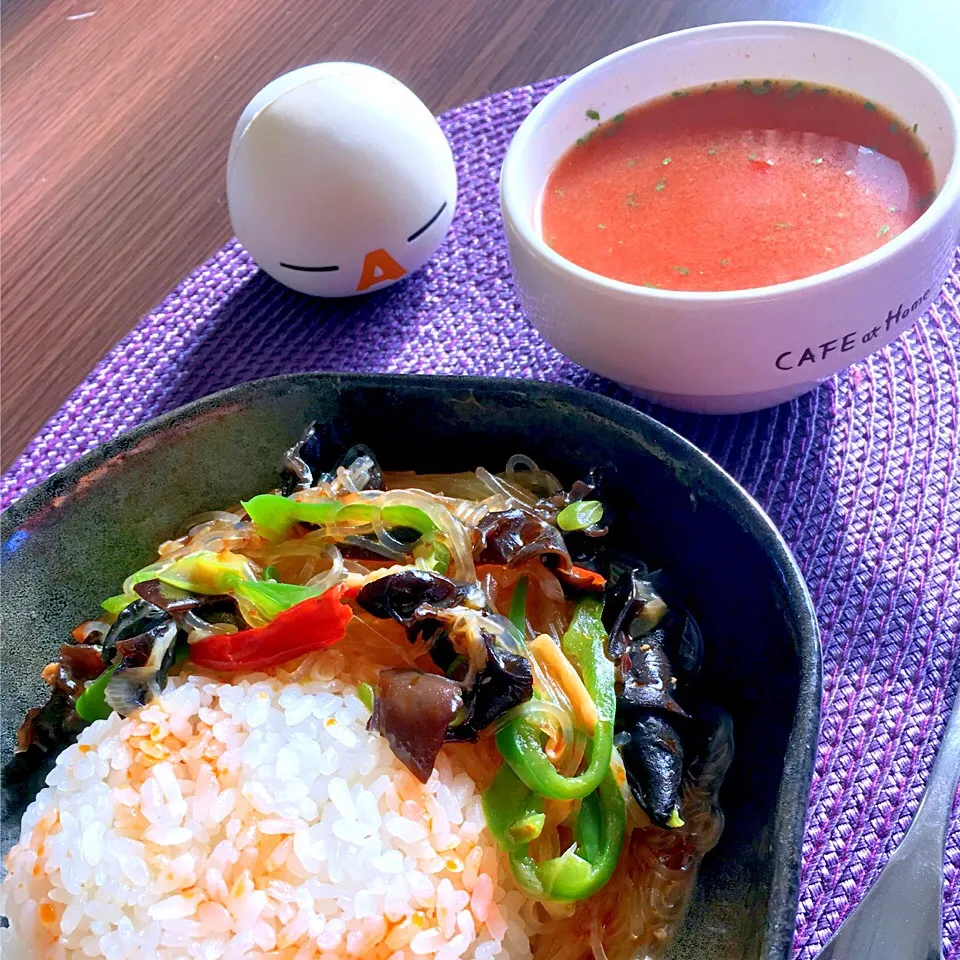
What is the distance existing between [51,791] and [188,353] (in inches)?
35.2

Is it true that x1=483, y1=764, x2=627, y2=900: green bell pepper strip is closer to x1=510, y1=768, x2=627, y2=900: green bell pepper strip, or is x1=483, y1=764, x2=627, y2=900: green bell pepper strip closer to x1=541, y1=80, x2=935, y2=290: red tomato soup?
x1=510, y1=768, x2=627, y2=900: green bell pepper strip

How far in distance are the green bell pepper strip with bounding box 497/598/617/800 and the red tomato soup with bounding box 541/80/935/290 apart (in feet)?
1.74

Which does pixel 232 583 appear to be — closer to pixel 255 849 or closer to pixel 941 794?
pixel 255 849

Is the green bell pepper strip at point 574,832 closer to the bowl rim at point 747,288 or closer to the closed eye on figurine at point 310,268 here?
the bowl rim at point 747,288

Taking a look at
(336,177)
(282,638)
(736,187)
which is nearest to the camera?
(282,638)

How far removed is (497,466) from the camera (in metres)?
1.43

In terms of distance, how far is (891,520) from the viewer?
1449mm

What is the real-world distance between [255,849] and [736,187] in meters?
1.15

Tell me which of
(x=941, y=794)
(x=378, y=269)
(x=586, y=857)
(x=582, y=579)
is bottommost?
(x=941, y=794)

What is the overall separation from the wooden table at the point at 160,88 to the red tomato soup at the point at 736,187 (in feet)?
2.24

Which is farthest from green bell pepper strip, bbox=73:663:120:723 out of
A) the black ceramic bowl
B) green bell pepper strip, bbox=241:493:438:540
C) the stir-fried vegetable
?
green bell pepper strip, bbox=241:493:438:540

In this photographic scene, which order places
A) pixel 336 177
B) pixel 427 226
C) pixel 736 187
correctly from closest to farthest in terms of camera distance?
pixel 736 187
pixel 336 177
pixel 427 226

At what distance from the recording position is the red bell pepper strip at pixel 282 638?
1184 millimetres

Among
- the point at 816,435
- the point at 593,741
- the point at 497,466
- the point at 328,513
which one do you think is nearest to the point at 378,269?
the point at 497,466
